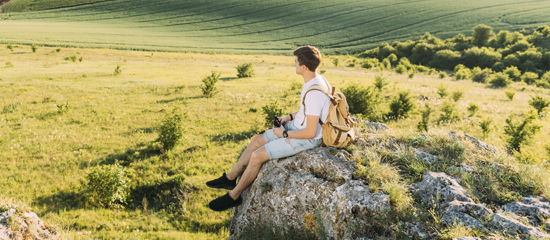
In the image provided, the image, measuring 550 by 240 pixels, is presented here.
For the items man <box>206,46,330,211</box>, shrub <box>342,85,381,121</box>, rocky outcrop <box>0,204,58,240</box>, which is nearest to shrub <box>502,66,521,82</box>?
shrub <box>342,85,381,121</box>

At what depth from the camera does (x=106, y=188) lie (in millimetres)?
8977

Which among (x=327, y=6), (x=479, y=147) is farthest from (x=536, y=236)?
(x=327, y=6)

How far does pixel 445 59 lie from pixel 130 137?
63858 mm

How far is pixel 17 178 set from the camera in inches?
398

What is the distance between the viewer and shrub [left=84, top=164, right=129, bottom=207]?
352 inches

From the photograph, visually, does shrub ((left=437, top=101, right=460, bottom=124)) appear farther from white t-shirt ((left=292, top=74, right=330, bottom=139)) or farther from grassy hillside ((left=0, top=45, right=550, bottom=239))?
white t-shirt ((left=292, top=74, right=330, bottom=139))

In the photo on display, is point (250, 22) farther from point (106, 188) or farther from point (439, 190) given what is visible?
point (439, 190)

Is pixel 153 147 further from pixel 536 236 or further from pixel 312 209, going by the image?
pixel 536 236

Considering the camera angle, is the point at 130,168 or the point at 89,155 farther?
the point at 89,155

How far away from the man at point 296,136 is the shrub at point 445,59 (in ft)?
214

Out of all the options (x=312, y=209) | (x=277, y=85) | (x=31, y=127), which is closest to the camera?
(x=312, y=209)

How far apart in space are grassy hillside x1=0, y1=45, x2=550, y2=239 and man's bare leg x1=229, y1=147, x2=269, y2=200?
1.64 metres

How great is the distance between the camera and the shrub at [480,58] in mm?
60250

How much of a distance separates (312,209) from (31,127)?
1447 cm
